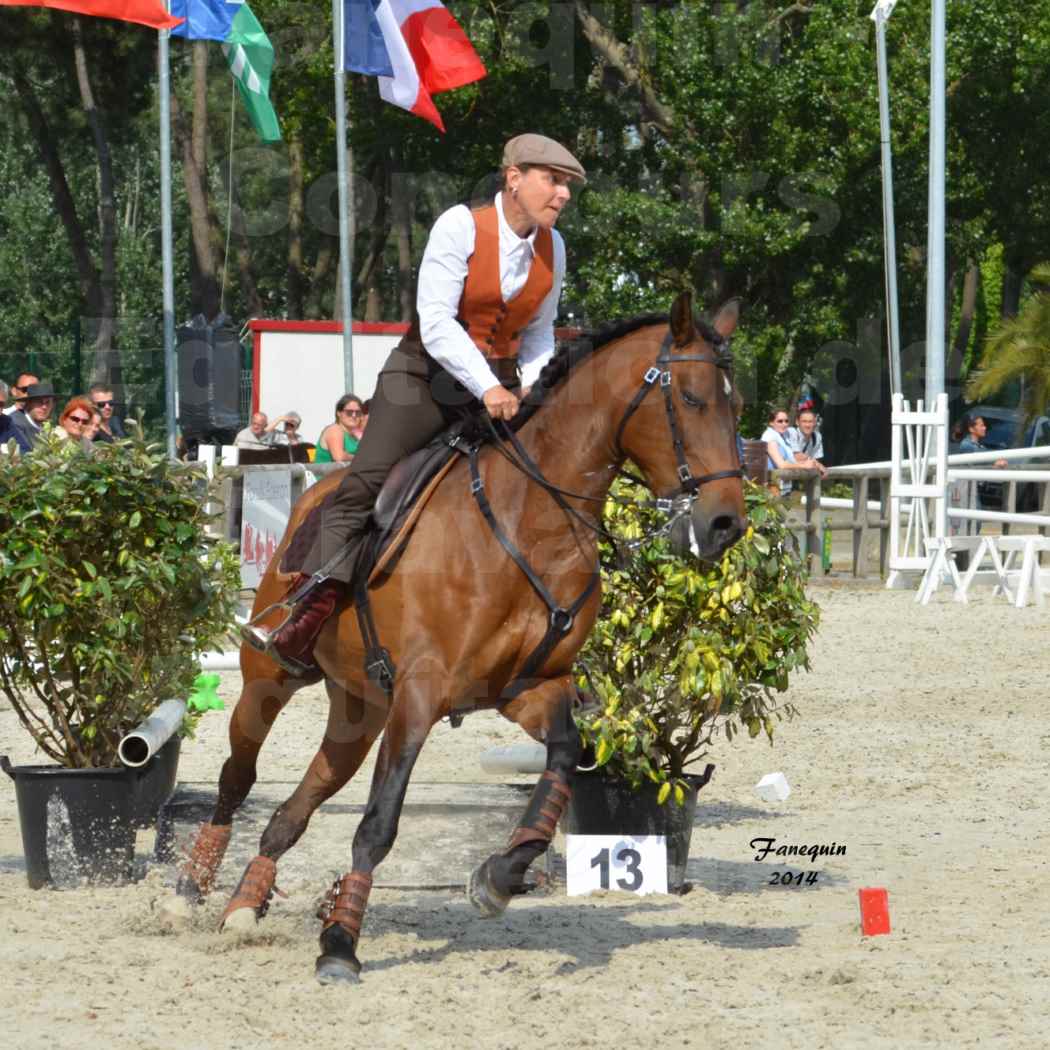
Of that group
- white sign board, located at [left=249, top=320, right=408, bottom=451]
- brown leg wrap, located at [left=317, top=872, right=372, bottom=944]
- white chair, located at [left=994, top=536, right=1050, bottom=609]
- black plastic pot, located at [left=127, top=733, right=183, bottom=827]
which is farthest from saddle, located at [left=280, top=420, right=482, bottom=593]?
white sign board, located at [left=249, top=320, right=408, bottom=451]

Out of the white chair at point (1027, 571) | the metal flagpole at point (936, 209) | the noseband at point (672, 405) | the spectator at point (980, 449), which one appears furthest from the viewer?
the spectator at point (980, 449)

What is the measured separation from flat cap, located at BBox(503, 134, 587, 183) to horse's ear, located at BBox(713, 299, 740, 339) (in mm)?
642

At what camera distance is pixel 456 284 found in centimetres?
609

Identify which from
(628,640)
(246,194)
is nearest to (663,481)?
(628,640)

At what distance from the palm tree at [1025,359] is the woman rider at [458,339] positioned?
2482 cm

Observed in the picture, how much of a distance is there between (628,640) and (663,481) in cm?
189

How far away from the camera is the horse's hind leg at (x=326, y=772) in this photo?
21.8 feet

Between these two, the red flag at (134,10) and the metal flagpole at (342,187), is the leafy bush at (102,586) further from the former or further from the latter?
the metal flagpole at (342,187)

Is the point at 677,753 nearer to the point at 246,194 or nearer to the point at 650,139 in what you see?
the point at 650,139

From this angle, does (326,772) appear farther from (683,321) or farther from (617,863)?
(683,321)

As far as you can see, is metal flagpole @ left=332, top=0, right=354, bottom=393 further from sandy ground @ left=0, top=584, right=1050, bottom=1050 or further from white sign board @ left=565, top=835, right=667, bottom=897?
white sign board @ left=565, top=835, right=667, bottom=897

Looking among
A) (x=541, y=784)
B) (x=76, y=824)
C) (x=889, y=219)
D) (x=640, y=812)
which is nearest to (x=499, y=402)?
(x=541, y=784)

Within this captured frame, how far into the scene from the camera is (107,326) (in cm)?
3484

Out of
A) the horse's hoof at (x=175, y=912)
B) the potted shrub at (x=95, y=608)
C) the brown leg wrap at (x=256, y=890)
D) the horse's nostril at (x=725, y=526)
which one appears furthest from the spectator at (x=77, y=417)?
the horse's nostril at (x=725, y=526)
